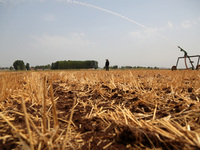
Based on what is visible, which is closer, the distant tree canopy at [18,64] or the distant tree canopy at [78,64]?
the distant tree canopy at [18,64]

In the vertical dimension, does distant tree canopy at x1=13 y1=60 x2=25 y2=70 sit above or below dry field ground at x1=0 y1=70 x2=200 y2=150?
above

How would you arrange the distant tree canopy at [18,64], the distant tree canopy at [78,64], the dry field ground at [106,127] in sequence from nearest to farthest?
1. the dry field ground at [106,127]
2. the distant tree canopy at [18,64]
3. the distant tree canopy at [78,64]

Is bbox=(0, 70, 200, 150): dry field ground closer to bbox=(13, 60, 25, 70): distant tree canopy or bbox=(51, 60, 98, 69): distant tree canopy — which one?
bbox=(51, 60, 98, 69): distant tree canopy

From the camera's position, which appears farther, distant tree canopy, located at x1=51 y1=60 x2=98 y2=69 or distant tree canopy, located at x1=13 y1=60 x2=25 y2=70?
distant tree canopy, located at x1=51 y1=60 x2=98 y2=69

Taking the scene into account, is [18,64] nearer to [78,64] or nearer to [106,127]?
[78,64]

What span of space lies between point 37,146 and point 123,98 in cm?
156

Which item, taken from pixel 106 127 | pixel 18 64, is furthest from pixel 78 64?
pixel 106 127

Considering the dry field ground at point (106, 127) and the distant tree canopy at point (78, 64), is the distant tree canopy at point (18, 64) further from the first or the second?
the dry field ground at point (106, 127)

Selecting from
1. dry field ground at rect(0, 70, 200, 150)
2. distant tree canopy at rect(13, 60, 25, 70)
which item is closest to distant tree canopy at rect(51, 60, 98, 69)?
distant tree canopy at rect(13, 60, 25, 70)

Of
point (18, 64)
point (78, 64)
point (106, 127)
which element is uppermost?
point (18, 64)

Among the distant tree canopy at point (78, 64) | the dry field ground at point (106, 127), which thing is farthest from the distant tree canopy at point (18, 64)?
the dry field ground at point (106, 127)

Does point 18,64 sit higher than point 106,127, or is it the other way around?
point 18,64

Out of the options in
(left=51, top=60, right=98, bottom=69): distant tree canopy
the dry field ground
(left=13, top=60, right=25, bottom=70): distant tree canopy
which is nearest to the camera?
the dry field ground

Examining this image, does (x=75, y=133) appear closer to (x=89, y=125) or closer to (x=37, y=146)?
(x=89, y=125)
